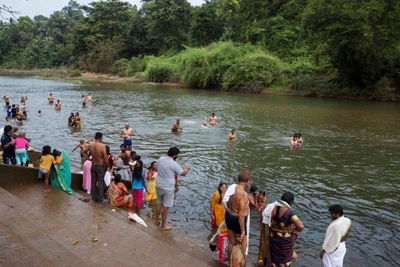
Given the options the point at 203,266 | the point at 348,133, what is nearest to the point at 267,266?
the point at 203,266

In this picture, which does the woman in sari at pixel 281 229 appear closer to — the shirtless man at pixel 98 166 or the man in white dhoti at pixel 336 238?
the man in white dhoti at pixel 336 238

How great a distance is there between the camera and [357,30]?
30.5m

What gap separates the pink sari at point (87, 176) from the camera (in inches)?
370

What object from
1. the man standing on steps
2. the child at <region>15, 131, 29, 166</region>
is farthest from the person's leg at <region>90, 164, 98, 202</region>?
the child at <region>15, 131, 29, 166</region>

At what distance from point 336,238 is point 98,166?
550cm

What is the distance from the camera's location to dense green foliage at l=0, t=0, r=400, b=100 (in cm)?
3141

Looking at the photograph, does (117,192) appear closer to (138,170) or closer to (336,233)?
(138,170)

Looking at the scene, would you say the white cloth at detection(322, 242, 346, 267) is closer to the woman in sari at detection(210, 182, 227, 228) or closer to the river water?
the river water

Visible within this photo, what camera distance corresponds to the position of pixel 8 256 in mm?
5199

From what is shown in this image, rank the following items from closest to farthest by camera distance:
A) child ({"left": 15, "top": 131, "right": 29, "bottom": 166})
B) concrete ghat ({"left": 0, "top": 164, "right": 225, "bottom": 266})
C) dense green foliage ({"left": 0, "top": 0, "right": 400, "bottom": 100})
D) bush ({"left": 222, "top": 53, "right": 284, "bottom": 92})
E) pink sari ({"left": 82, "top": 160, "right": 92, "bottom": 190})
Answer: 1. concrete ghat ({"left": 0, "top": 164, "right": 225, "bottom": 266})
2. pink sari ({"left": 82, "top": 160, "right": 92, "bottom": 190})
3. child ({"left": 15, "top": 131, "right": 29, "bottom": 166})
4. dense green foliage ({"left": 0, "top": 0, "right": 400, "bottom": 100})
5. bush ({"left": 222, "top": 53, "right": 284, "bottom": 92})

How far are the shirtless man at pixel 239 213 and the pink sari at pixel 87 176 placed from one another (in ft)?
17.1

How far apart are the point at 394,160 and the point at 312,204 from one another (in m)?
7.28

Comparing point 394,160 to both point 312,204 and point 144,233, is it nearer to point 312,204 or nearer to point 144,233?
point 312,204

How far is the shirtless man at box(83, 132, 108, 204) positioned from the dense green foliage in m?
2.89
